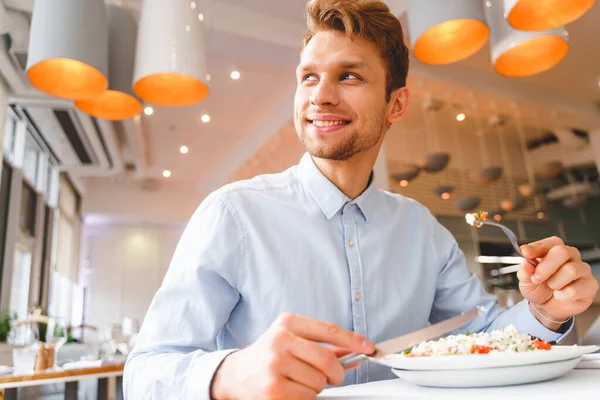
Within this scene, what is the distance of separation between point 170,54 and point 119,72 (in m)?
0.46

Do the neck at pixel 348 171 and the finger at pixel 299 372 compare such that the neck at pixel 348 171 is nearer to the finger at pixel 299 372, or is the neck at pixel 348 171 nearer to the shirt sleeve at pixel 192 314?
the shirt sleeve at pixel 192 314

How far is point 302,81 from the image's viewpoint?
1.11m

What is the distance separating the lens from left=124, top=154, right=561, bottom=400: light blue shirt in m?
0.81

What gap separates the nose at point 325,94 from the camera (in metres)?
1.01

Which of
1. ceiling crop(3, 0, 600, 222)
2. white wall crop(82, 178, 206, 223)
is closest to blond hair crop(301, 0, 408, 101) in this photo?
ceiling crop(3, 0, 600, 222)

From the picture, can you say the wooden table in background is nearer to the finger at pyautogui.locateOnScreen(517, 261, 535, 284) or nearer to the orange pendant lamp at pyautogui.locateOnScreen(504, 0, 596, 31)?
the finger at pyautogui.locateOnScreen(517, 261, 535, 284)

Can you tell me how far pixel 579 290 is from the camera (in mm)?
835

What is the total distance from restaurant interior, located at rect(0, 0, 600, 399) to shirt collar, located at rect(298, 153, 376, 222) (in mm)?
536

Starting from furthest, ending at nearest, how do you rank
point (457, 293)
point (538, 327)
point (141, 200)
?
point (141, 200)
point (457, 293)
point (538, 327)

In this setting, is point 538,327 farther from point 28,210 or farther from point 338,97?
point 28,210

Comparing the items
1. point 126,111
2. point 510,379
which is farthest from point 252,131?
point 510,379

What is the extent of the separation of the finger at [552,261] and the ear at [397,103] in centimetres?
58

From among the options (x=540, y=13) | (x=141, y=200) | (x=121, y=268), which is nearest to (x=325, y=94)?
(x=540, y=13)

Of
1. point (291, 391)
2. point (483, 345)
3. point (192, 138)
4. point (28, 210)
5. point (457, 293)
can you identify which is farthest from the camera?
point (192, 138)
